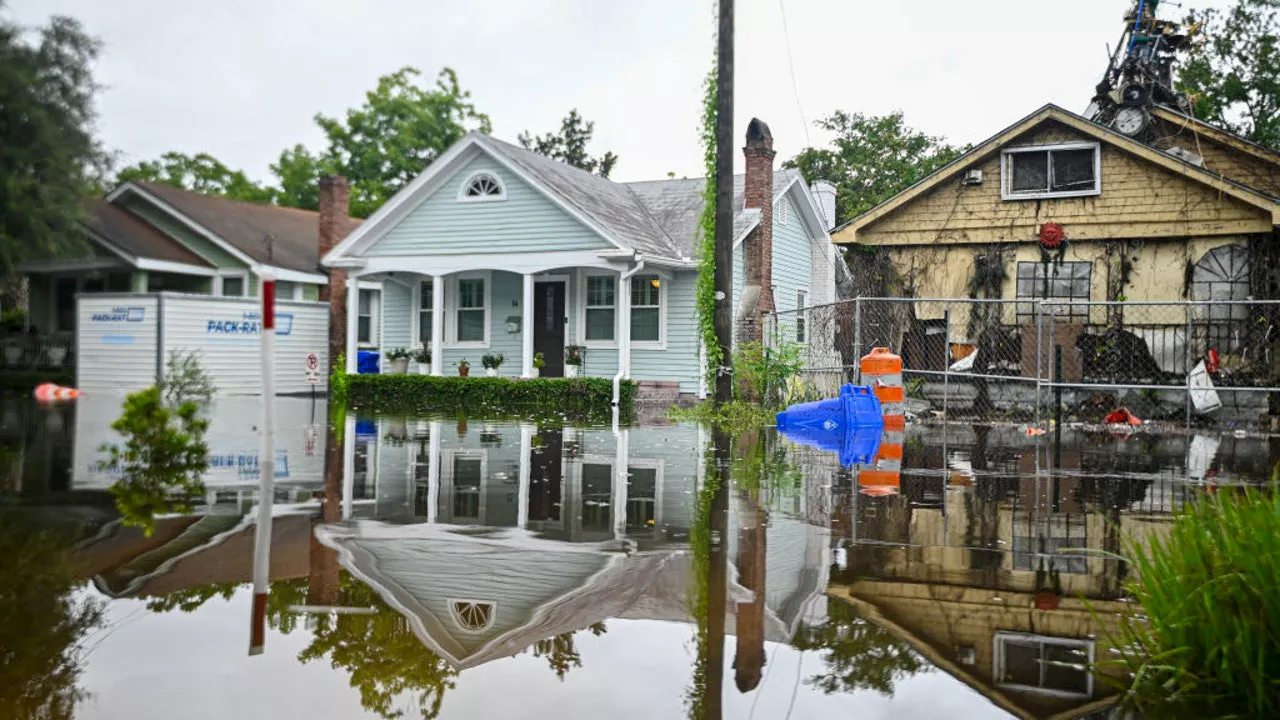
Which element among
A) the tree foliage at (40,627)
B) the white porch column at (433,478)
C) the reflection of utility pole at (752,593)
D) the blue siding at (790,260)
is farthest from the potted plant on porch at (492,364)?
the tree foliage at (40,627)

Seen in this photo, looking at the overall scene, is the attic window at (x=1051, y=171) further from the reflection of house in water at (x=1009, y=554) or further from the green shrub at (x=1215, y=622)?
the green shrub at (x=1215, y=622)

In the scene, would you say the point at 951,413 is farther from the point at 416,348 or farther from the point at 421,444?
the point at 416,348

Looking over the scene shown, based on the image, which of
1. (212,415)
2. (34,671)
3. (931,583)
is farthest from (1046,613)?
(212,415)

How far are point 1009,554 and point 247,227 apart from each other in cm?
2940

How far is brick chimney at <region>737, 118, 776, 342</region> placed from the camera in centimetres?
2459

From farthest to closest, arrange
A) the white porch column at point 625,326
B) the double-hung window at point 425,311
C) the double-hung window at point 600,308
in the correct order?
the double-hung window at point 425,311
the double-hung window at point 600,308
the white porch column at point 625,326

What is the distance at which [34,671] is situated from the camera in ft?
14.0

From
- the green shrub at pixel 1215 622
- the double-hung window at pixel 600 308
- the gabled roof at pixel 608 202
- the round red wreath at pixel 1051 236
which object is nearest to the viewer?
the green shrub at pixel 1215 622

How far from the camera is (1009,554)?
689cm

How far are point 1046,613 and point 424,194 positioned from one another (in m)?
22.0

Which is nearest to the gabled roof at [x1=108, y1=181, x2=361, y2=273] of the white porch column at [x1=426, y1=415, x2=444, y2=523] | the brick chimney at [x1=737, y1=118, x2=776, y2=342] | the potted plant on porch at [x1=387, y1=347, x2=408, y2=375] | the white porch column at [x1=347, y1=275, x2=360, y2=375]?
the white porch column at [x1=347, y1=275, x2=360, y2=375]

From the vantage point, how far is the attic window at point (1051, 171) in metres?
21.1

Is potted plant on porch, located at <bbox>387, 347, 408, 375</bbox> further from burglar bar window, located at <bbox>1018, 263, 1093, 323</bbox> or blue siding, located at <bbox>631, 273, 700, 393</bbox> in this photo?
burglar bar window, located at <bbox>1018, 263, 1093, 323</bbox>

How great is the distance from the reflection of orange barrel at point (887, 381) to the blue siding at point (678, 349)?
23.2 feet
